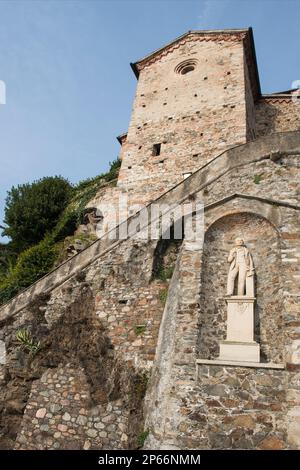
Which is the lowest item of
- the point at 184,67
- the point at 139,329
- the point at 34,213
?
the point at 139,329

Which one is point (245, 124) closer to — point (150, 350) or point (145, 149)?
point (145, 149)

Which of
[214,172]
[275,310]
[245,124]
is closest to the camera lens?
[275,310]

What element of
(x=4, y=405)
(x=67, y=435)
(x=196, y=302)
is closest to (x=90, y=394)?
(x=67, y=435)

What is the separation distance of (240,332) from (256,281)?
42.2 inches

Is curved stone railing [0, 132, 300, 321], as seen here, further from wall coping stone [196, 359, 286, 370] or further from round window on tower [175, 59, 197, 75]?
round window on tower [175, 59, 197, 75]

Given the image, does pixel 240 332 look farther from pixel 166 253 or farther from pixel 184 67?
pixel 184 67

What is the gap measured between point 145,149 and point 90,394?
460 inches

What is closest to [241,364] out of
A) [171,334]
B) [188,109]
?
[171,334]

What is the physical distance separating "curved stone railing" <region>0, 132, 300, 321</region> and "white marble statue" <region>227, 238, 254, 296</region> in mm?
1732

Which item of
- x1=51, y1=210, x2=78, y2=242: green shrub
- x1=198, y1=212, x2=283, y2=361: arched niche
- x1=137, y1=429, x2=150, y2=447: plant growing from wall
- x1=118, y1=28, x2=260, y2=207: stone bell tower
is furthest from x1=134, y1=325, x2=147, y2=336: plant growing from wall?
x1=51, y1=210, x2=78, y2=242: green shrub

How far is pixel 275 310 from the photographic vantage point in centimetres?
630

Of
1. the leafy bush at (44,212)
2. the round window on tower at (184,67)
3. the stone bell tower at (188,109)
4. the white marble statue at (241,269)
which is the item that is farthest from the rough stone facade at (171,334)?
the round window on tower at (184,67)

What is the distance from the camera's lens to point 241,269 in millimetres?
6809

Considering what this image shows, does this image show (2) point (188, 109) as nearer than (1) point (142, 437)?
No
